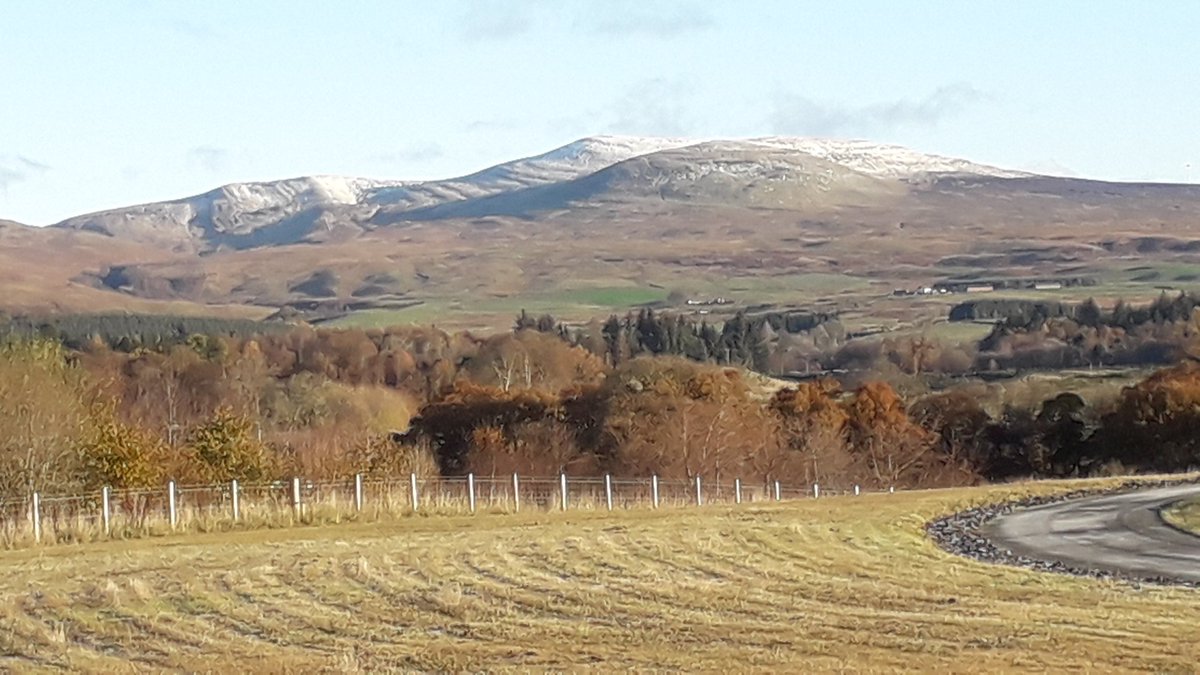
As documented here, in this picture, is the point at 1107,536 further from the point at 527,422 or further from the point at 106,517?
the point at 527,422

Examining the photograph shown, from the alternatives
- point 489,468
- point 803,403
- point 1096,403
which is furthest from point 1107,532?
point 1096,403

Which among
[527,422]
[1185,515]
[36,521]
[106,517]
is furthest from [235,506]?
[527,422]

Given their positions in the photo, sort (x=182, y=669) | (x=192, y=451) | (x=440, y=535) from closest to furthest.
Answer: (x=182, y=669), (x=440, y=535), (x=192, y=451)

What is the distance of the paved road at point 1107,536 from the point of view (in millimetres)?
26969

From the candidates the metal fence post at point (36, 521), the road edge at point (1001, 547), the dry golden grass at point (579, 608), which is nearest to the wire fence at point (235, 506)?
the metal fence post at point (36, 521)

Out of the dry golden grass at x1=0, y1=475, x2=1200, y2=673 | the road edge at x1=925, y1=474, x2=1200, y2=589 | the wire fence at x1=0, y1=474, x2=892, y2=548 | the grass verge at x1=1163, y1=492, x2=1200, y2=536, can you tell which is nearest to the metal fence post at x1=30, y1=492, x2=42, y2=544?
the wire fence at x1=0, y1=474, x2=892, y2=548

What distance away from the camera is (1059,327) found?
172250 mm

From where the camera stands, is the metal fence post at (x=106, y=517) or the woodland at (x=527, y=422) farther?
the woodland at (x=527, y=422)

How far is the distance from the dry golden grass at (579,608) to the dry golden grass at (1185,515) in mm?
5719

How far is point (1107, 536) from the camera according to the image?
32250 millimetres

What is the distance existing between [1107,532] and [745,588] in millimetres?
13124

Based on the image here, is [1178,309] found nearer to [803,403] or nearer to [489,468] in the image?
[803,403]

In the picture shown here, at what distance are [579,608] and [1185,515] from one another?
19254mm

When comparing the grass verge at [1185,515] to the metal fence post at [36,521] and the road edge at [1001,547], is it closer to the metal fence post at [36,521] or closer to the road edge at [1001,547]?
the road edge at [1001,547]
